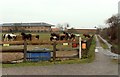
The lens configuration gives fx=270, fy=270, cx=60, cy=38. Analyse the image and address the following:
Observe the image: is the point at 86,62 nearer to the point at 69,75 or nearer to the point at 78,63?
the point at 78,63

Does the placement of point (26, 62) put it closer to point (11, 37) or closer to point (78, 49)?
point (78, 49)

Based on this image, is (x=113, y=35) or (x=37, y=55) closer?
(x=37, y=55)

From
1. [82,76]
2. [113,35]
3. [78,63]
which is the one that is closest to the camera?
[82,76]

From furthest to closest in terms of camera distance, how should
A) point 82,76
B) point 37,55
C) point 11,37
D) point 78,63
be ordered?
1. point 11,37
2. point 37,55
3. point 78,63
4. point 82,76

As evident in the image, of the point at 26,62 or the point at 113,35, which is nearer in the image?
the point at 26,62

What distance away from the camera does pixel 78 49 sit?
13.9m

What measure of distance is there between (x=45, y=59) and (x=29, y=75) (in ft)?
14.2

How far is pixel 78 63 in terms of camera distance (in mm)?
12039

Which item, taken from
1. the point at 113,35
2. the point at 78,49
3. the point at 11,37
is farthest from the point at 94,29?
the point at 78,49

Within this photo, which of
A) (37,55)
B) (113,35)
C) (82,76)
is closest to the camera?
(82,76)

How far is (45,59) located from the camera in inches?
518

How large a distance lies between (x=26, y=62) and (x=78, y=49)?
9.44 feet

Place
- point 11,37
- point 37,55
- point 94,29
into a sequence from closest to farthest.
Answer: point 37,55
point 11,37
point 94,29

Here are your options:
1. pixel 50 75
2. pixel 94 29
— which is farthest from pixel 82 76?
pixel 94 29
